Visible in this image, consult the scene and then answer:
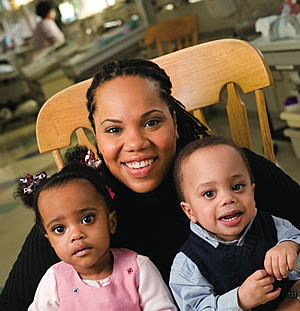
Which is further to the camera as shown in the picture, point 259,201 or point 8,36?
point 8,36

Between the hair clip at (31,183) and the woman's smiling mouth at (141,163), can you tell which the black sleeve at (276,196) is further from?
the hair clip at (31,183)

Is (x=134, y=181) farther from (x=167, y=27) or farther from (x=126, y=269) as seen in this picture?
(x=167, y=27)

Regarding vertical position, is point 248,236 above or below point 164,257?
above

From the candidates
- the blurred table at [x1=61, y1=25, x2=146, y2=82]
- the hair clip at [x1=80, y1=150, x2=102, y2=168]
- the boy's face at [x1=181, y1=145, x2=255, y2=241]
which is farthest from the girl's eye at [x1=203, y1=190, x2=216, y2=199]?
the blurred table at [x1=61, y1=25, x2=146, y2=82]

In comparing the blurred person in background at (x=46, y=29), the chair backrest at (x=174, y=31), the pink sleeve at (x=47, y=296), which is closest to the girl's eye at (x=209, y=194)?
the pink sleeve at (x=47, y=296)

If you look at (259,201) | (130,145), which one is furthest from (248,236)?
(130,145)

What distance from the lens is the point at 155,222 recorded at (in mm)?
1253

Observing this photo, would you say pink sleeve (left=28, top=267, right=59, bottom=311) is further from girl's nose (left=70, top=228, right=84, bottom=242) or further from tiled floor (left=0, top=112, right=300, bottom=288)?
tiled floor (left=0, top=112, right=300, bottom=288)

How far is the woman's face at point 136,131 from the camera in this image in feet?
3.73

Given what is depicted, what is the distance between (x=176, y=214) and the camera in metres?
1.25

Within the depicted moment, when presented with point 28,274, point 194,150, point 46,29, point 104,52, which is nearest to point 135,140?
point 194,150

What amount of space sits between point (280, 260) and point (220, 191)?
19cm

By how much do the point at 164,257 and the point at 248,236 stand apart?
0.27 meters

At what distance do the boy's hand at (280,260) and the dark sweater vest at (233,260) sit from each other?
0.08 m
